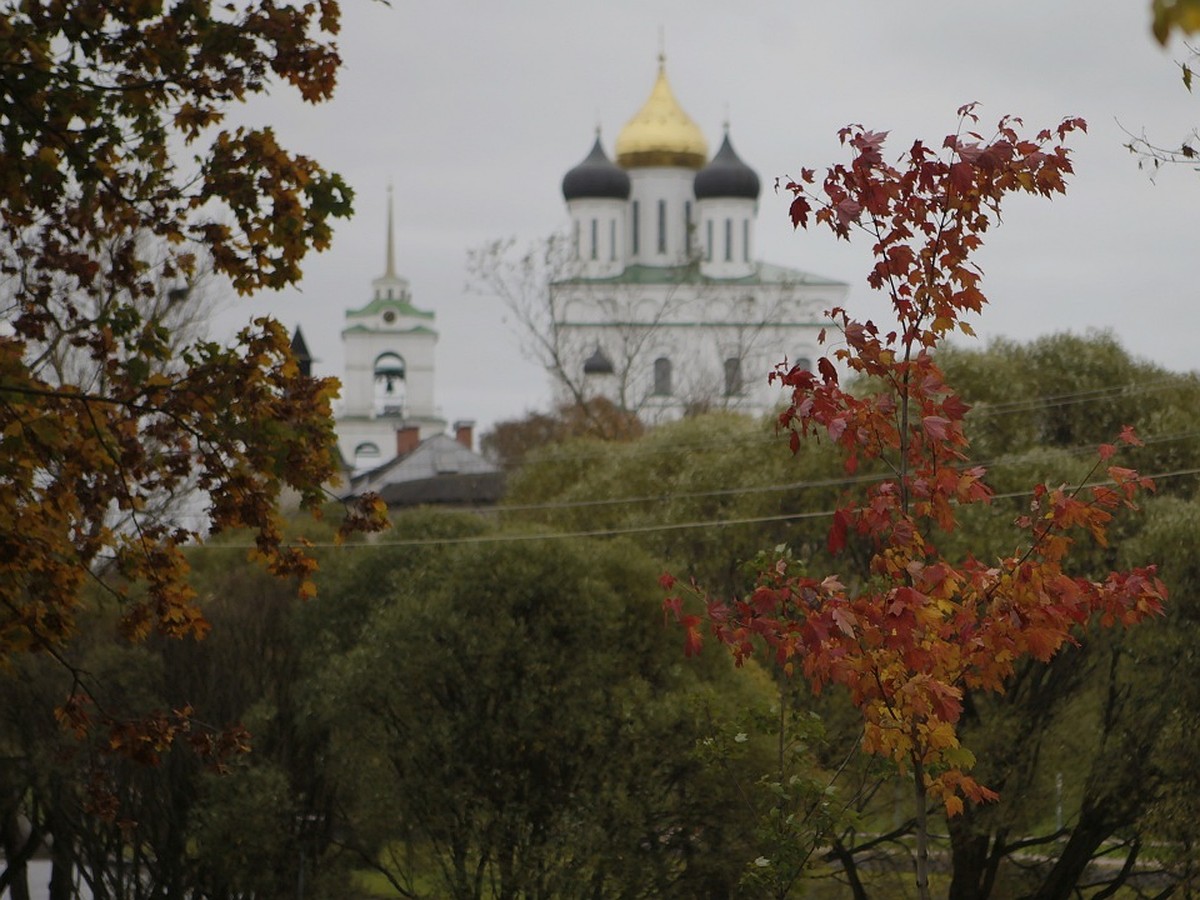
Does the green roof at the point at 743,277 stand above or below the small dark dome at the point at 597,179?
below

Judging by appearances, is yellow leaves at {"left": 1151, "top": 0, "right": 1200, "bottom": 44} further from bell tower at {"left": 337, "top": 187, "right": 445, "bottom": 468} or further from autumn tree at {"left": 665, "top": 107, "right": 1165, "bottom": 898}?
bell tower at {"left": 337, "top": 187, "right": 445, "bottom": 468}

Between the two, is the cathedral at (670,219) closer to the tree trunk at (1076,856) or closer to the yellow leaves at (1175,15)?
the tree trunk at (1076,856)

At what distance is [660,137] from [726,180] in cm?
461

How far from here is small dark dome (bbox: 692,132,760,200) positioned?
375 ft

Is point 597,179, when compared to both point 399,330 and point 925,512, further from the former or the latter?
point 925,512

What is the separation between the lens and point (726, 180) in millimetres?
114625

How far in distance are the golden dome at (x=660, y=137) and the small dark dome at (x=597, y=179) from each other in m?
1.73

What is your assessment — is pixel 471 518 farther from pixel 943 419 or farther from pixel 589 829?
pixel 943 419

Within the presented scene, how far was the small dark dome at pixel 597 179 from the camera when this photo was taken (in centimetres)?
11369

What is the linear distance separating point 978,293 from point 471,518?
18534 millimetres

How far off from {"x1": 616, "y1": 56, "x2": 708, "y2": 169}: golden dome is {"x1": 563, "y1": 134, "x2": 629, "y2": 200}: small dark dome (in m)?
1.73

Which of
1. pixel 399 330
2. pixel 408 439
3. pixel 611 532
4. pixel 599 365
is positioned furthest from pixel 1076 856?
pixel 399 330

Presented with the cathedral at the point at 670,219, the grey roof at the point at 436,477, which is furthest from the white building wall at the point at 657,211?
the grey roof at the point at 436,477

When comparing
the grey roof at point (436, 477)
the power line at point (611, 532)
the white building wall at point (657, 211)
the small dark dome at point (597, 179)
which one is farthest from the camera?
the white building wall at point (657, 211)
